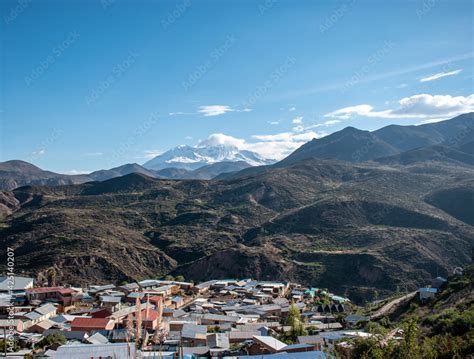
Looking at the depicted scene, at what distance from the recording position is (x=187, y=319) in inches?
1169

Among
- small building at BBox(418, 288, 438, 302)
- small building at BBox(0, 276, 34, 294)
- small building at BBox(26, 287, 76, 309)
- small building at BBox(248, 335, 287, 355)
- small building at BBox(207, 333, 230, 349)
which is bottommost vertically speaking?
small building at BBox(418, 288, 438, 302)

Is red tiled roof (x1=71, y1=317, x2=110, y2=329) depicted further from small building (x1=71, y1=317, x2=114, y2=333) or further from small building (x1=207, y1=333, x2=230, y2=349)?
small building (x1=207, y1=333, x2=230, y2=349)

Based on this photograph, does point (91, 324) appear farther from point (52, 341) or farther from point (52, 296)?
point (52, 296)

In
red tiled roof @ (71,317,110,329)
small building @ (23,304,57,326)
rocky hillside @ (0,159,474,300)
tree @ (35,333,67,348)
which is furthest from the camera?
rocky hillside @ (0,159,474,300)

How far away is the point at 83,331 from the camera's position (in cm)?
2531

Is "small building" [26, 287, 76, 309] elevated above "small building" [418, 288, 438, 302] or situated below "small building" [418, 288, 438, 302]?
above

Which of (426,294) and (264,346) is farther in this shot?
(426,294)

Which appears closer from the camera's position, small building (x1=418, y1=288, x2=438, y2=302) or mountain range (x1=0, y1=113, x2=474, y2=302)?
small building (x1=418, y1=288, x2=438, y2=302)

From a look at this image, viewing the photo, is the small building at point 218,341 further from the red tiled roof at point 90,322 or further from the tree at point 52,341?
the tree at point 52,341

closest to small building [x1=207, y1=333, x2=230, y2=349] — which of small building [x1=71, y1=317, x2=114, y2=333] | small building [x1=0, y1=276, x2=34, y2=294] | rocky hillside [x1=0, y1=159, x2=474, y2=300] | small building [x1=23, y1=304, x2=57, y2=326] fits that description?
small building [x1=71, y1=317, x2=114, y2=333]

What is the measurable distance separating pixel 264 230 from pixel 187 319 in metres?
42.7

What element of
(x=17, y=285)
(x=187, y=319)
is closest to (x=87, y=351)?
(x=187, y=319)

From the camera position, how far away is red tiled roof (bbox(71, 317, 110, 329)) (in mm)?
25969

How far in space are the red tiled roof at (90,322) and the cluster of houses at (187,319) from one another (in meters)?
0.06
